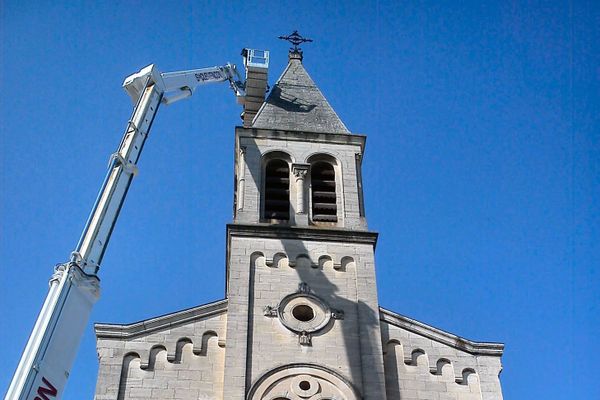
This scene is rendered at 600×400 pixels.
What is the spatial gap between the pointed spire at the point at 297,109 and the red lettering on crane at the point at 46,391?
12.1 m

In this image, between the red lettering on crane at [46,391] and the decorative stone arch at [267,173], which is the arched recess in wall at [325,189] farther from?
the red lettering on crane at [46,391]

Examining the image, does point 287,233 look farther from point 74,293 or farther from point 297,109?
point 74,293

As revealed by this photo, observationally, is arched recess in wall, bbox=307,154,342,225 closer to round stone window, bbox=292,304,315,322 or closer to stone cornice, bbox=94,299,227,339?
round stone window, bbox=292,304,315,322

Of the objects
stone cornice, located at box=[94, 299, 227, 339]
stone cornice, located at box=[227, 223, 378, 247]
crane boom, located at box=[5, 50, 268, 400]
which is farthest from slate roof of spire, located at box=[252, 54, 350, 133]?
stone cornice, located at box=[94, 299, 227, 339]

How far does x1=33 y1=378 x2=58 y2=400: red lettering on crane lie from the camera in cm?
1493

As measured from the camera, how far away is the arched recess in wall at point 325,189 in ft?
77.5

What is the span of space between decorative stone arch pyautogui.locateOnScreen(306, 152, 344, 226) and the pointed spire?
1110mm

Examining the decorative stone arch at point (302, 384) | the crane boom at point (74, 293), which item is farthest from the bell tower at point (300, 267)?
the crane boom at point (74, 293)

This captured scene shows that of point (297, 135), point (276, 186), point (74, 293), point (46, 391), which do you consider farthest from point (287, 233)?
point (46, 391)

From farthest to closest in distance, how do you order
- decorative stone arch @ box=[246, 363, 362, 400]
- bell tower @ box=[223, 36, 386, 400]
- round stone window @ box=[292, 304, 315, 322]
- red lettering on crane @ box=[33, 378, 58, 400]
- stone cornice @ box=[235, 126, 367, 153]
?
stone cornice @ box=[235, 126, 367, 153]
round stone window @ box=[292, 304, 315, 322]
bell tower @ box=[223, 36, 386, 400]
decorative stone arch @ box=[246, 363, 362, 400]
red lettering on crane @ box=[33, 378, 58, 400]

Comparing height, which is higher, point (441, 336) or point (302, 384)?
point (441, 336)

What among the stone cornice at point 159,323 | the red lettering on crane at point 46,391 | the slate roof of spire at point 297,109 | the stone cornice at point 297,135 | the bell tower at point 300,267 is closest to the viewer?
the red lettering on crane at point 46,391

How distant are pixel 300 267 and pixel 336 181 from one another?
3626 mm

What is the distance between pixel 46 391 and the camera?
49.8 feet
